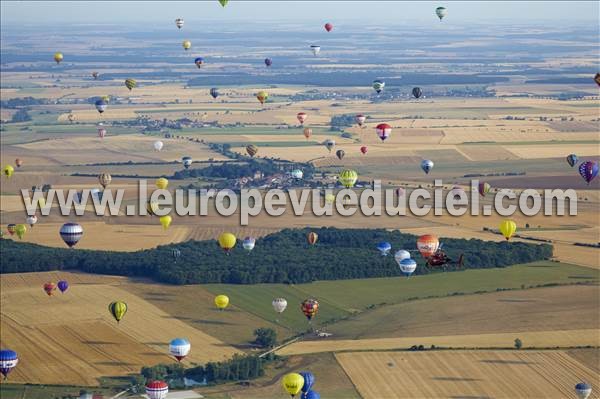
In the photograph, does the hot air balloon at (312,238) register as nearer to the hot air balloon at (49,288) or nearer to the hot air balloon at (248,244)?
the hot air balloon at (248,244)

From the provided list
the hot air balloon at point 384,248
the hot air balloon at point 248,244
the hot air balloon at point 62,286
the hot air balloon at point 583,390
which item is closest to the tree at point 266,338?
the hot air balloon at point 62,286

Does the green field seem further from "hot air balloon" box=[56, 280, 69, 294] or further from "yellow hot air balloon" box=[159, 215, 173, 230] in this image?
"yellow hot air balloon" box=[159, 215, 173, 230]

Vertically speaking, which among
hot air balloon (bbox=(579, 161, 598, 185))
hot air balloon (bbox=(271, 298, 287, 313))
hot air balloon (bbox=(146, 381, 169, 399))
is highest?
hot air balloon (bbox=(579, 161, 598, 185))

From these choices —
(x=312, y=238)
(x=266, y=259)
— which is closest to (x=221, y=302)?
(x=266, y=259)

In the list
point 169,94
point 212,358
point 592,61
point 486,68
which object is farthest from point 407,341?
point 592,61

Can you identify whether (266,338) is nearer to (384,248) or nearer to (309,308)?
(309,308)

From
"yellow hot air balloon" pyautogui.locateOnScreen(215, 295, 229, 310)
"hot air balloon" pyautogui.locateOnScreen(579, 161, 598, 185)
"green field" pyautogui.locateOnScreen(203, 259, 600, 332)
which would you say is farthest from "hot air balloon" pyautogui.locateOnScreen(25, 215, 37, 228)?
"hot air balloon" pyautogui.locateOnScreen(579, 161, 598, 185)
